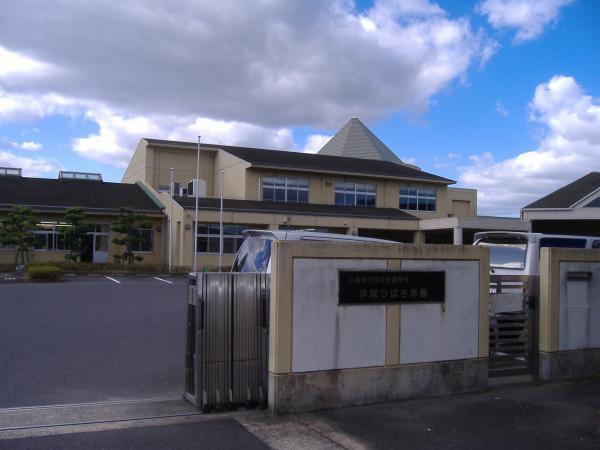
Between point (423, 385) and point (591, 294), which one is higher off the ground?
point (591, 294)

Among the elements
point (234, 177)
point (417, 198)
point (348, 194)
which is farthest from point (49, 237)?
point (417, 198)

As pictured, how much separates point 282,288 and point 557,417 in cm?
333

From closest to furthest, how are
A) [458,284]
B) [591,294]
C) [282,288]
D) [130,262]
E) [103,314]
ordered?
1. [282,288]
2. [458,284]
3. [591,294]
4. [103,314]
5. [130,262]

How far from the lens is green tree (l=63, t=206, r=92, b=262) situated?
35.6 meters

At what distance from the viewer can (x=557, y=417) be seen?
6973mm

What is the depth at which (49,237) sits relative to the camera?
38.4 meters

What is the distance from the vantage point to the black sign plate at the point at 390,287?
Answer: 7375 millimetres

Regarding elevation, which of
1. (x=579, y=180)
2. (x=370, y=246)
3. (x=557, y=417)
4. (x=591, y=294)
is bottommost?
(x=557, y=417)

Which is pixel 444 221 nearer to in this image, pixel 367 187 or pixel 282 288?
pixel 367 187

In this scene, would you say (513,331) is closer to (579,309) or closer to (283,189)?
(579,309)

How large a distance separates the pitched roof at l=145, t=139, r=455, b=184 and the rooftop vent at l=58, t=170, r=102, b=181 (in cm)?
459

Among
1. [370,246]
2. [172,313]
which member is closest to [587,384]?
[370,246]

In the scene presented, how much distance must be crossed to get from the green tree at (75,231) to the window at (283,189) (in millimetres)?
12243

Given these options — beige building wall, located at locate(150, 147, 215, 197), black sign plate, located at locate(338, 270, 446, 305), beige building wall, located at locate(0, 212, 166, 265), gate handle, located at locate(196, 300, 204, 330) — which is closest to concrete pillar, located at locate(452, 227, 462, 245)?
beige building wall, located at locate(0, 212, 166, 265)
